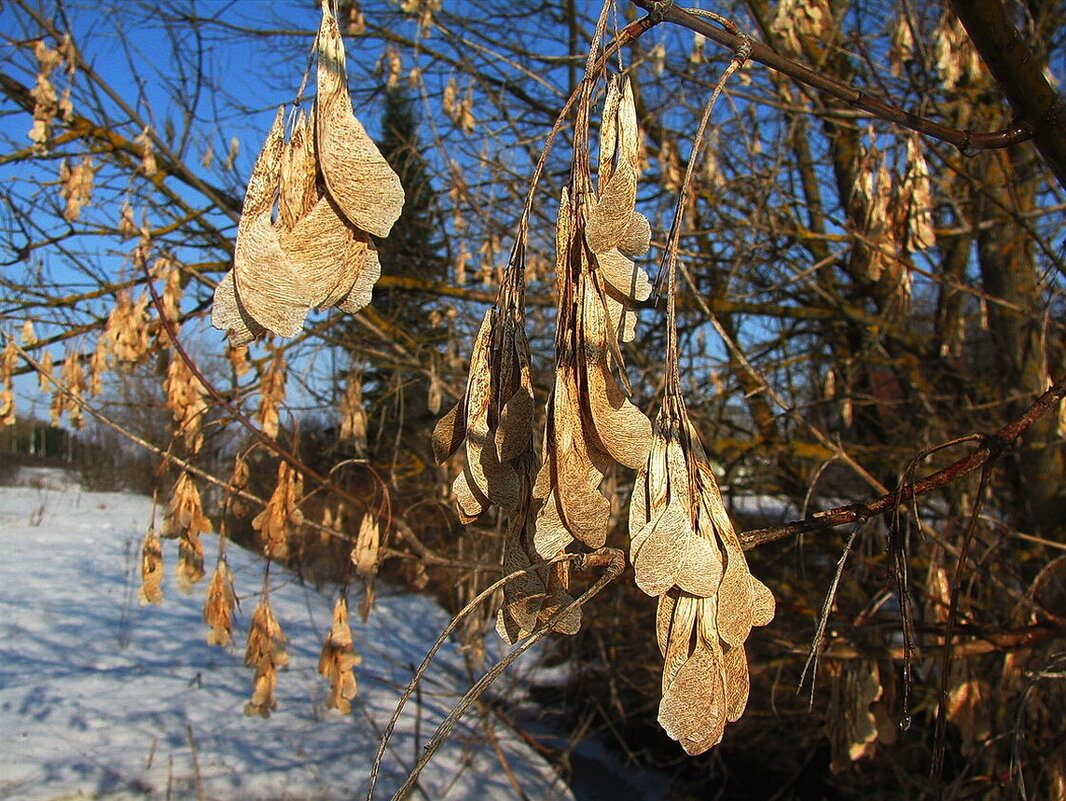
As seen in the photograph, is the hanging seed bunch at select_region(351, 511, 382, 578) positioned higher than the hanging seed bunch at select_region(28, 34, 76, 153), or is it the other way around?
the hanging seed bunch at select_region(28, 34, 76, 153)

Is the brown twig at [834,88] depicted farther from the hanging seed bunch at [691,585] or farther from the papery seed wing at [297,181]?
the papery seed wing at [297,181]

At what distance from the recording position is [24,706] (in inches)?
198

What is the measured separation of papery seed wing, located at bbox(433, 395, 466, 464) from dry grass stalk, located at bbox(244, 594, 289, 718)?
1412 mm

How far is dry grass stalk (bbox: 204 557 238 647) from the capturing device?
1.86m

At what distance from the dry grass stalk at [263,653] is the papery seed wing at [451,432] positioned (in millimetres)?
1412

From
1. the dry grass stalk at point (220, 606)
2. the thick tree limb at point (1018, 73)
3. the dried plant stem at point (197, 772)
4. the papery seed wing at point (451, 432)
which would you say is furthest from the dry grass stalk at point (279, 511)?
the dried plant stem at point (197, 772)

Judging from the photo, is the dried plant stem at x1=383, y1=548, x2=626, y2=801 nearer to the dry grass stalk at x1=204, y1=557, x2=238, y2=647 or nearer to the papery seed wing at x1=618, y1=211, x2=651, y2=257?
the papery seed wing at x1=618, y1=211, x2=651, y2=257

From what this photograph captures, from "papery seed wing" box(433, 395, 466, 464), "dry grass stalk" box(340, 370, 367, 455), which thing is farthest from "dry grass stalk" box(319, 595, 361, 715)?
"papery seed wing" box(433, 395, 466, 464)

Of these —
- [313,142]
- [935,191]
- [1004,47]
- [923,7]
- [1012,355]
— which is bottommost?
[313,142]

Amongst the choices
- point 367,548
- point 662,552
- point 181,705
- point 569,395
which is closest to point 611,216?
point 569,395

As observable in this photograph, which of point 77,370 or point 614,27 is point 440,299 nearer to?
point 77,370

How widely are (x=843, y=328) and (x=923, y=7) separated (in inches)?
67.9

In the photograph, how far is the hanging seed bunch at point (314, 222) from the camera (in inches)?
21.5

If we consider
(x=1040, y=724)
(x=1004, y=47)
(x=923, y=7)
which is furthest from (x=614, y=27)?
(x=923, y=7)
